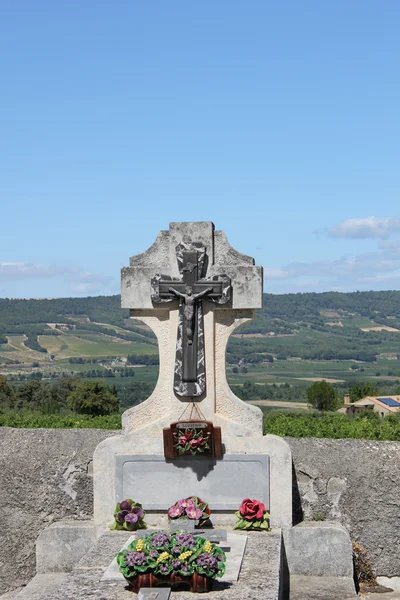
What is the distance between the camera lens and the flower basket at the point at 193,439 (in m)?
11.8

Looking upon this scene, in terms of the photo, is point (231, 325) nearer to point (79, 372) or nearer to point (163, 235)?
point (163, 235)

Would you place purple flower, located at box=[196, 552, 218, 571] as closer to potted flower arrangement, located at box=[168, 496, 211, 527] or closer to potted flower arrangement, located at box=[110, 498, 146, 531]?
potted flower arrangement, located at box=[168, 496, 211, 527]

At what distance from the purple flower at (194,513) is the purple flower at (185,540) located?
2.12 meters

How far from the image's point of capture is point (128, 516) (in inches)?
457

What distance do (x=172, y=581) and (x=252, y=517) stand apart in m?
2.61

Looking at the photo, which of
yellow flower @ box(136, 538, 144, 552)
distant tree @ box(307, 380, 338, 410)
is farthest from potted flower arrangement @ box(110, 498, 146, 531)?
distant tree @ box(307, 380, 338, 410)

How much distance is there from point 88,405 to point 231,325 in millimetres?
29489

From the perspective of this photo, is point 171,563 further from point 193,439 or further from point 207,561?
point 193,439

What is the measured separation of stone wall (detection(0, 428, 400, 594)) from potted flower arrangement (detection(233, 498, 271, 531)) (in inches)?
48.8

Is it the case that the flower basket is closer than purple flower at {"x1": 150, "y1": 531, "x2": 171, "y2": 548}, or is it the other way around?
purple flower at {"x1": 150, "y1": 531, "x2": 171, "y2": 548}

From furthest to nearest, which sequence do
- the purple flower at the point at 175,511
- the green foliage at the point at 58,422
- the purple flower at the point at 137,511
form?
the green foliage at the point at 58,422 → the purple flower at the point at 137,511 → the purple flower at the point at 175,511

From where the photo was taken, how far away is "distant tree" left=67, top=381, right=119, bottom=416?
40531 millimetres

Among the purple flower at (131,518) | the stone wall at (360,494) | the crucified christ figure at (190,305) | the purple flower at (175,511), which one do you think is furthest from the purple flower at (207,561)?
the stone wall at (360,494)

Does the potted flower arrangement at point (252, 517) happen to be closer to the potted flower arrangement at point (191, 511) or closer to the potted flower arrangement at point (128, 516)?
the potted flower arrangement at point (191, 511)
